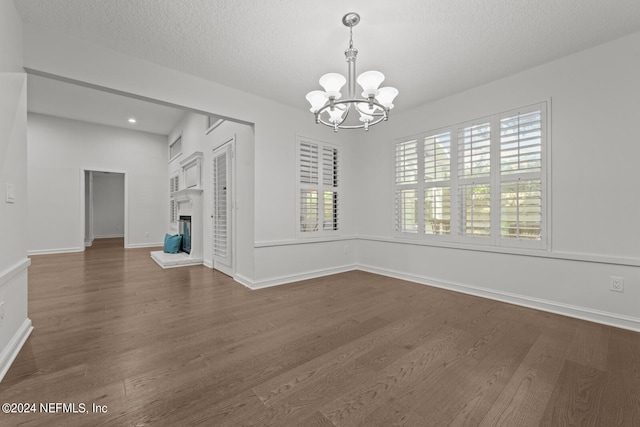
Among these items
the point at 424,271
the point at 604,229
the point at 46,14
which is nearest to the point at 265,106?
the point at 46,14

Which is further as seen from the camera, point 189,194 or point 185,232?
point 185,232

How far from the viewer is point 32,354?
1.93m

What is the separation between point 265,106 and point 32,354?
333 centimetres

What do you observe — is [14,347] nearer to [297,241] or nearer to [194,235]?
[297,241]

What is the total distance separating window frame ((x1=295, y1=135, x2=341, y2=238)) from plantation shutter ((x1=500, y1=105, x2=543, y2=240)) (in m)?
2.35

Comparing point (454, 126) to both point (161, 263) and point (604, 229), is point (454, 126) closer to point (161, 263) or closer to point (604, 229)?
point (604, 229)

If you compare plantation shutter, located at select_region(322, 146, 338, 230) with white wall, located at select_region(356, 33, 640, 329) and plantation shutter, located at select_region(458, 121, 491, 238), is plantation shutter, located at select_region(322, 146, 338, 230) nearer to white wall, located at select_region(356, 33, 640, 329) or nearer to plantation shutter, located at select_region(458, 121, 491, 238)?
plantation shutter, located at select_region(458, 121, 491, 238)

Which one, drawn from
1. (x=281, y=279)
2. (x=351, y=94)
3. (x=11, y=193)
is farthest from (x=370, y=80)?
(x=281, y=279)

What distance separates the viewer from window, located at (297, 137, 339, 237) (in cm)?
417

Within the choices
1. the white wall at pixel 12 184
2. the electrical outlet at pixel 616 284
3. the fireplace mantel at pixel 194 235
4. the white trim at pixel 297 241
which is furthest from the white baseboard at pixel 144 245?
the electrical outlet at pixel 616 284

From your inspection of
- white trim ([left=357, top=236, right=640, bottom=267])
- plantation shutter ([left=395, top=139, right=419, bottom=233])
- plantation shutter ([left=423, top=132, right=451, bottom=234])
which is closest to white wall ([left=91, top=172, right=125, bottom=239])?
plantation shutter ([left=395, top=139, right=419, bottom=233])

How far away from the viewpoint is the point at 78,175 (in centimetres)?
681

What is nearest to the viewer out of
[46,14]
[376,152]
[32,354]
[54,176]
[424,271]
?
[32,354]

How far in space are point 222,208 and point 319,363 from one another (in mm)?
3481
